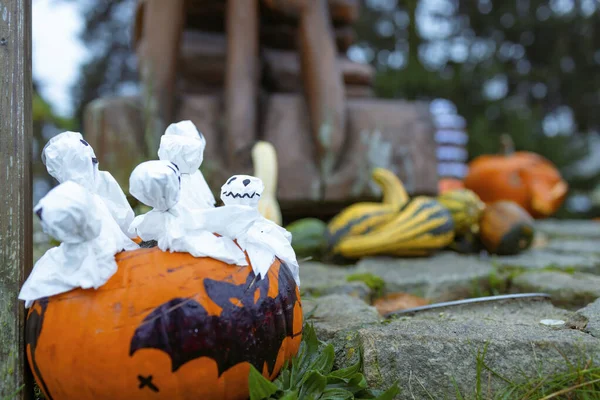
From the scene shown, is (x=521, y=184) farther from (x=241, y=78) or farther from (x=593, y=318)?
(x=593, y=318)

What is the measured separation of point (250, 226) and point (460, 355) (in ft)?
1.70

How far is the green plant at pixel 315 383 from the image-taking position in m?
0.96

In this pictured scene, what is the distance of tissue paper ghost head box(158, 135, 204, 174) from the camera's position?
3.64 feet

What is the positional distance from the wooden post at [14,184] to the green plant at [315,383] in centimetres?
50

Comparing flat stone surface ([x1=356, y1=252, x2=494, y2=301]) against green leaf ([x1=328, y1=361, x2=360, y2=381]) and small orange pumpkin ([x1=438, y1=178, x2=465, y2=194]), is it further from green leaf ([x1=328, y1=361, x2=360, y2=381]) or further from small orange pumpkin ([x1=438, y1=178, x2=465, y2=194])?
small orange pumpkin ([x1=438, y1=178, x2=465, y2=194])

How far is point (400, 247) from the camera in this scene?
253cm

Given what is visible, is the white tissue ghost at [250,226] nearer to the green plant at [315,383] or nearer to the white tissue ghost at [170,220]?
the white tissue ghost at [170,220]

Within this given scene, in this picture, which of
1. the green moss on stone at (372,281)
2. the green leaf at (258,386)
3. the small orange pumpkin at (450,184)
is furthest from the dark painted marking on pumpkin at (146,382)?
the small orange pumpkin at (450,184)

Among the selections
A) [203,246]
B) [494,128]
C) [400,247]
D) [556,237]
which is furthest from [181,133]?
[494,128]

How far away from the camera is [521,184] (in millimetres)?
4328

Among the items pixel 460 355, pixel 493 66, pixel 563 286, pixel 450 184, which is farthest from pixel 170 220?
pixel 493 66

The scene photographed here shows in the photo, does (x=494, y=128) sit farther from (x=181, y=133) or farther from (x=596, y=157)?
(x=181, y=133)

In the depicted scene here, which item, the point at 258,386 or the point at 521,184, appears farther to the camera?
the point at 521,184

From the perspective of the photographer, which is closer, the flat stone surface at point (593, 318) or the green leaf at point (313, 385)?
the green leaf at point (313, 385)
